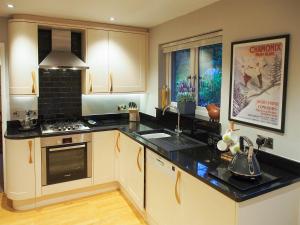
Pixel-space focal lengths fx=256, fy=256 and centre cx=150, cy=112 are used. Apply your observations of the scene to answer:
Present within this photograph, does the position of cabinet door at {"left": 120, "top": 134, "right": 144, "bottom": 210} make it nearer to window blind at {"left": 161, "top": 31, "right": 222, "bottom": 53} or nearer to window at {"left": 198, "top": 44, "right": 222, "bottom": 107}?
window at {"left": 198, "top": 44, "right": 222, "bottom": 107}

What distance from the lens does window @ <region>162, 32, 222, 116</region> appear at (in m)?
2.74

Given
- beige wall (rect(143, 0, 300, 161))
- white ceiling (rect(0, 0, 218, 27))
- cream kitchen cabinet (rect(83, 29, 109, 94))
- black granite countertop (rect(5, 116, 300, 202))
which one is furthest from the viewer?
cream kitchen cabinet (rect(83, 29, 109, 94))

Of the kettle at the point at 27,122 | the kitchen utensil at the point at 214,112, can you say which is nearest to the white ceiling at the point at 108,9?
the kitchen utensil at the point at 214,112

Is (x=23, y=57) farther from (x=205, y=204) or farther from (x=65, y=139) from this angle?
(x=205, y=204)

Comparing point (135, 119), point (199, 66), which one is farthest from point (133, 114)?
point (199, 66)

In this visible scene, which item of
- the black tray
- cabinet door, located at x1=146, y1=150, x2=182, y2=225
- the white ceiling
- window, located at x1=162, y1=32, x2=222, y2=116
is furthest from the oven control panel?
the black tray

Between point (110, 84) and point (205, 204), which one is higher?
point (110, 84)

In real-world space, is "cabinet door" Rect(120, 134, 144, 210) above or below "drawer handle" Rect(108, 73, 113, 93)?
below

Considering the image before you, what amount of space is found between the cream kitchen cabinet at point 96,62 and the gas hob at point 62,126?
1.47 ft

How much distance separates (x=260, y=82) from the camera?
2.01 metres

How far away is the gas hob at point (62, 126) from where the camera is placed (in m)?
3.04

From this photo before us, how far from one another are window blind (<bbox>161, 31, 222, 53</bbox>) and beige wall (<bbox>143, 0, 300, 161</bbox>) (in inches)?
2.3

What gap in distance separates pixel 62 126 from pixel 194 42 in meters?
1.89

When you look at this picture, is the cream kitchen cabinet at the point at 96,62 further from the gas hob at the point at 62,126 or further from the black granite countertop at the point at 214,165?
the black granite countertop at the point at 214,165
